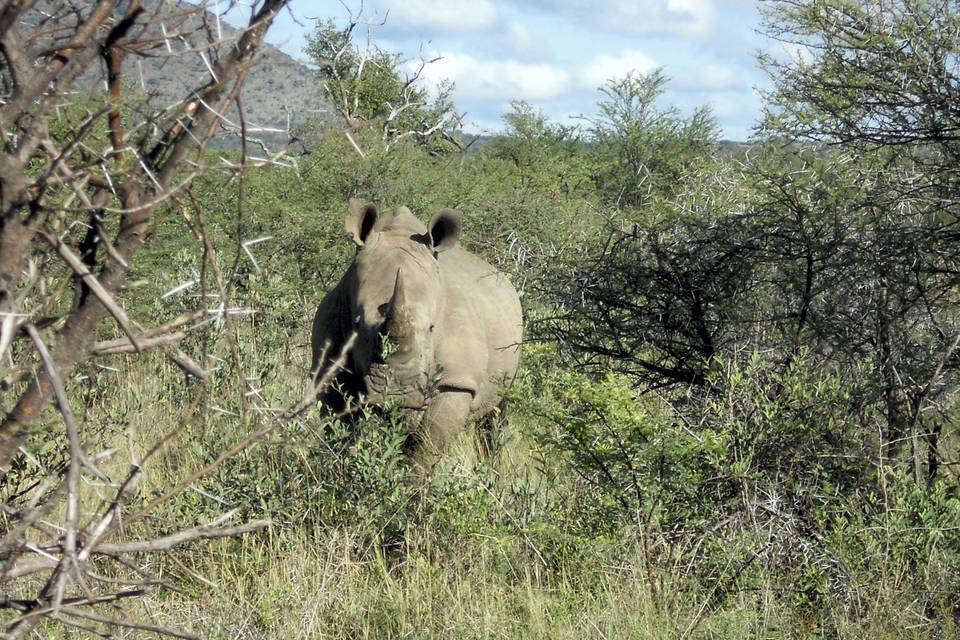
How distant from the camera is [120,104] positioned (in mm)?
1914

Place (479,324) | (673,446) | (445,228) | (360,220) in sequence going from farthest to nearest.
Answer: (479,324)
(445,228)
(360,220)
(673,446)

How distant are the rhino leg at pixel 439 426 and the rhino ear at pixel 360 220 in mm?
1105

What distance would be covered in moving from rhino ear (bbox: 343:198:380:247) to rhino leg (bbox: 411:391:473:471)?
110 centimetres

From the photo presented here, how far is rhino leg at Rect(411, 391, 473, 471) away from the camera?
6.37m

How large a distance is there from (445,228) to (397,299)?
121 centimetres

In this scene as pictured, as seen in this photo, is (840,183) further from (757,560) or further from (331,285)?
(331,285)

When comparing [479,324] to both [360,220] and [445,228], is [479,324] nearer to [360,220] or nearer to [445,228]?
[445,228]

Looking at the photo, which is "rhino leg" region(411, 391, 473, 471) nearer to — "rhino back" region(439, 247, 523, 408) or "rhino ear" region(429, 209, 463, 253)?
"rhino back" region(439, 247, 523, 408)

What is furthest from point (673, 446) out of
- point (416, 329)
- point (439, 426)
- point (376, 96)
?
point (376, 96)

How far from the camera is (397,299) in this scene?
602 cm

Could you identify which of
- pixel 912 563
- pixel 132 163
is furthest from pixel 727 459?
pixel 132 163

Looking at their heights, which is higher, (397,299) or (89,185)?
(89,185)

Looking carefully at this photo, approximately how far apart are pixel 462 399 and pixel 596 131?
771 inches

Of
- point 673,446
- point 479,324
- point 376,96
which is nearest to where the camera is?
point 673,446
